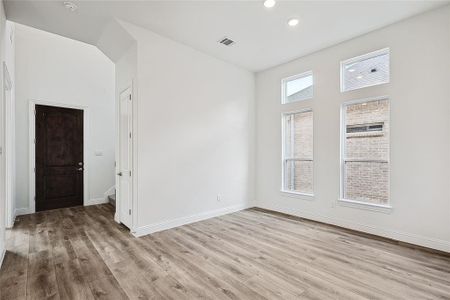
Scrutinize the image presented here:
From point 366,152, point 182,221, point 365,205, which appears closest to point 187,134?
point 182,221

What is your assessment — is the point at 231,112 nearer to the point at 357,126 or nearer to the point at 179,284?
the point at 357,126

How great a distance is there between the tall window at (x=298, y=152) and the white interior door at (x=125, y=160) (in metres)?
3.10

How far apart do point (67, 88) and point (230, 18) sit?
14.4 feet

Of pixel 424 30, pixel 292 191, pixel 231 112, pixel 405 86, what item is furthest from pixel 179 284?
pixel 424 30

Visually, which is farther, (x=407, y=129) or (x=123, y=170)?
(x=123, y=170)

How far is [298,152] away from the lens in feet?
15.6

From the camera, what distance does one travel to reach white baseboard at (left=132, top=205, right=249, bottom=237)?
354 cm

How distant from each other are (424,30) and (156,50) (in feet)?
12.8

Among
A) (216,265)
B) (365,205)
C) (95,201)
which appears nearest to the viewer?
(216,265)

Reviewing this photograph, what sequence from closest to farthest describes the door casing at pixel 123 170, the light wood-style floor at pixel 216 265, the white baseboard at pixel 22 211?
the light wood-style floor at pixel 216 265 → the door casing at pixel 123 170 → the white baseboard at pixel 22 211

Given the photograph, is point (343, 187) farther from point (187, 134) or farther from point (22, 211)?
point (22, 211)

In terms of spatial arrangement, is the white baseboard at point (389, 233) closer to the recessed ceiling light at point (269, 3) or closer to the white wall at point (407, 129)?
the white wall at point (407, 129)

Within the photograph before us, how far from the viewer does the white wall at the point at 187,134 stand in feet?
11.9

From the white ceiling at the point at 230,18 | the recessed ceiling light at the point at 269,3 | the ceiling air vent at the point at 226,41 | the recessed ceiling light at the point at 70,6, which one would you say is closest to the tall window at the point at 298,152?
the white ceiling at the point at 230,18
